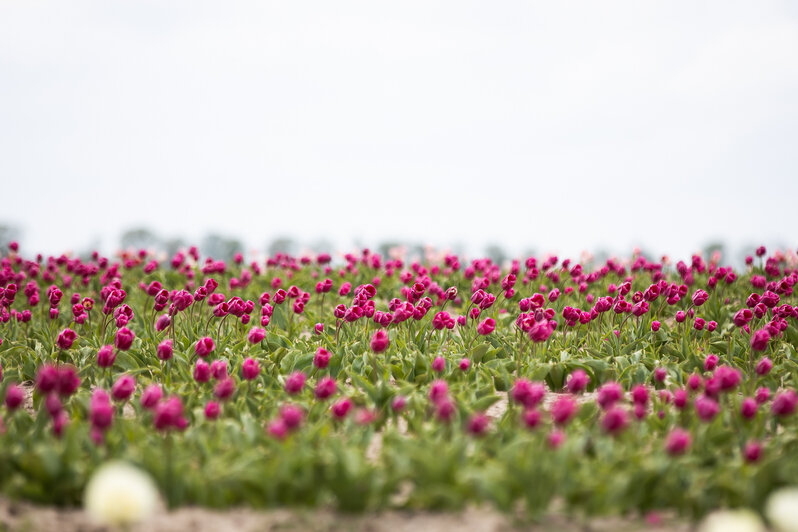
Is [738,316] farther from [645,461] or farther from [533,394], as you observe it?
[533,394]

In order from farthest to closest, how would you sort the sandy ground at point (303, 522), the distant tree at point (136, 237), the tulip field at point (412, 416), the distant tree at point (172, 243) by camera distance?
the distant tree at point (172, 243) → the distant tree at point (136, 237) → the tulip field at point (412, 416) → the sandy ground at point (303, 522)

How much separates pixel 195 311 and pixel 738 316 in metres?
6.91

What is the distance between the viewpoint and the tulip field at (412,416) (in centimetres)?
325

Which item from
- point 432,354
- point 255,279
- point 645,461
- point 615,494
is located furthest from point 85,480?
point 255,279

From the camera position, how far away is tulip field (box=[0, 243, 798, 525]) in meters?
3.25

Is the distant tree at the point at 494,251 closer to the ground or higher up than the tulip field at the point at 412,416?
higher up

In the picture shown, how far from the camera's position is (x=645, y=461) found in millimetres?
3449

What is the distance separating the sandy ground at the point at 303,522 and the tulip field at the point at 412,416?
6cm

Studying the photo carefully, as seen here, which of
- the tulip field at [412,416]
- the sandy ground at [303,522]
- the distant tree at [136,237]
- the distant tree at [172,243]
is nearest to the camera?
the sandy ground at [303,522]

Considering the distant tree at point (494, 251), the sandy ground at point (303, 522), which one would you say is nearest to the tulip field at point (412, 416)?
the sandy ground at point (303, 522)

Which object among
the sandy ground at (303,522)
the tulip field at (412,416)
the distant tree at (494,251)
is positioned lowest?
the sandy ground at (303,522)

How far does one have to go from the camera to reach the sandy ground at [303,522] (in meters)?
3.12

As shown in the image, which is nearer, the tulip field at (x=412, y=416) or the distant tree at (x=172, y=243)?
the tulip field at (x=412, y=416)

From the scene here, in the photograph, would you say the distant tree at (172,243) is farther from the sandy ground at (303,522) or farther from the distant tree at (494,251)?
the sandy ground at (303,522)
